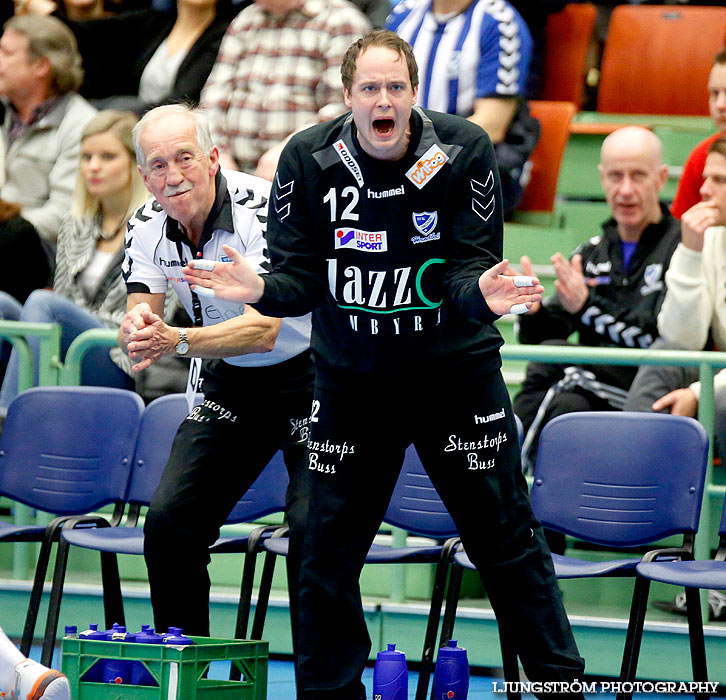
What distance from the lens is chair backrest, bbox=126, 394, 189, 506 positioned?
4340mm

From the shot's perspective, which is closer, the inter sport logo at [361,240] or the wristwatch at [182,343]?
the inter sport logo at [361,240]

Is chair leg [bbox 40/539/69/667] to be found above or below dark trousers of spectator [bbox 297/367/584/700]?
below

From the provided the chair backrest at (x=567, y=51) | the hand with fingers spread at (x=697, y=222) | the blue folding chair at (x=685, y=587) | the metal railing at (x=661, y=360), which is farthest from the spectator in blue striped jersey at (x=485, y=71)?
the blue folding chair at (x=685, y=587)

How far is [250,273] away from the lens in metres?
3.02

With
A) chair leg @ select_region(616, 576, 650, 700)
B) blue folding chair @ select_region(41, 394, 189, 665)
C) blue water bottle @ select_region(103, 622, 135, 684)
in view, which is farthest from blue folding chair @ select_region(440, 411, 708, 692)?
blue folding chair @ select_region(41, 394, 189, 665)

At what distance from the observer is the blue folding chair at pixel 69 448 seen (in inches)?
174

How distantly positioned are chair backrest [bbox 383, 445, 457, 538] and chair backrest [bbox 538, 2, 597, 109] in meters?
2.97

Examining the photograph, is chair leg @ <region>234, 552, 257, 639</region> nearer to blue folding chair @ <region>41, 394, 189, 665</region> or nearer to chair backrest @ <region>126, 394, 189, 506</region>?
blue folding chair @ <region>41, 394, 189, 665</region>

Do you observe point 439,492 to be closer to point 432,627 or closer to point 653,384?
point 432,627

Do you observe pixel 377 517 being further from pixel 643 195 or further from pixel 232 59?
pixel 232 59

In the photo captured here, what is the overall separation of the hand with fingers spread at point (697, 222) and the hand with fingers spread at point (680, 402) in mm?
490

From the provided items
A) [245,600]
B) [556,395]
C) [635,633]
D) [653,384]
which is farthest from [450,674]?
[653,384]

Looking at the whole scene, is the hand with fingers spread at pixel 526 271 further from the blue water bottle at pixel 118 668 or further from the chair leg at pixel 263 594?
the blue water bottle at pixel 118 668

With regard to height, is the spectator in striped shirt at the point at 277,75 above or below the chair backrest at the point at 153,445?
above
